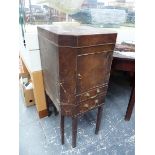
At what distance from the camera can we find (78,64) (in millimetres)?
987

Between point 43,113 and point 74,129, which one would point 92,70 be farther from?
point 43,113

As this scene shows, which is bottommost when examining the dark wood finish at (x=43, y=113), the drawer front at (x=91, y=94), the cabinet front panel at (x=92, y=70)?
the dark wood finish at (x=43, y=113)

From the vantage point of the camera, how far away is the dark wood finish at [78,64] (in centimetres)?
94

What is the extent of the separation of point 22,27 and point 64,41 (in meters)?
0.65

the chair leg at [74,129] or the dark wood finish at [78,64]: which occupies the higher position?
the dark wood finish at [78,64]

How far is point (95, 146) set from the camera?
1.39 m

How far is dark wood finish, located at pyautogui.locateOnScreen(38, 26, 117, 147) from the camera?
0.94 metres

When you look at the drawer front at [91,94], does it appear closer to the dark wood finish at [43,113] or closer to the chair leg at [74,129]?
the chair leg at [74,129]

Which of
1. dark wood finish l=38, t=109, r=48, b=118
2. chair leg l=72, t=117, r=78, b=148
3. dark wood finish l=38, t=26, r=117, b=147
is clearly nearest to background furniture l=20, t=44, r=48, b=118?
dark wood finish l=38, t=109, r=48, b=118

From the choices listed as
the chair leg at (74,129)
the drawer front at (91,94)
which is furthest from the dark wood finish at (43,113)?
the drawer front at (91,94)

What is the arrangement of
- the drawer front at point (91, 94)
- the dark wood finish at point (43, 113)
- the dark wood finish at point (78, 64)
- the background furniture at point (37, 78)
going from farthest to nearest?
the dark wood finish at point (43, 113)
the background furniture at point (37, 78)
the drawer front at point (91, 94)
the dark wood finish at point (78, 64)

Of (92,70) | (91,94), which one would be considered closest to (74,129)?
(91,94)

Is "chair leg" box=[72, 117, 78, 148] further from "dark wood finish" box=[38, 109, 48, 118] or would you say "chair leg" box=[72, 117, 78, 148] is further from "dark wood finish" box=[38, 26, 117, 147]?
"dark wood finish" box=[38, 109, 48, 118]
